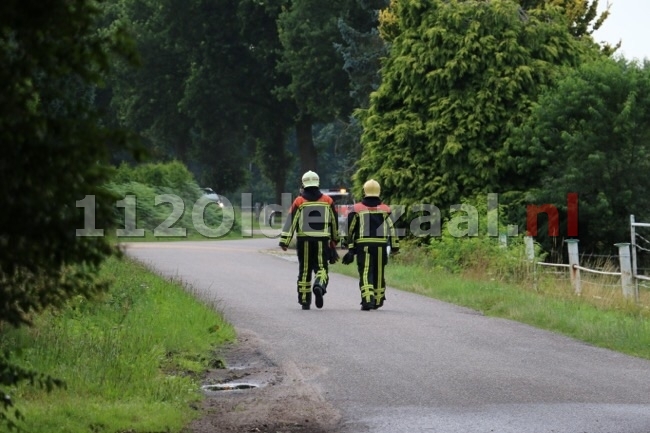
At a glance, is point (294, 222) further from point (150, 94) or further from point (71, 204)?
point (150, 94)

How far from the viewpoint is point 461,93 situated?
102ft

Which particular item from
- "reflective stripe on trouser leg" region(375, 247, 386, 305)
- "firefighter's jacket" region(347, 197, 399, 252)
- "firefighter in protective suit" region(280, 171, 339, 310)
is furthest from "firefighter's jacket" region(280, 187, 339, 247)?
"reflective stripe on trouser leg" region(375, 247, 386, 305)

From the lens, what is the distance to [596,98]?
2778 cm

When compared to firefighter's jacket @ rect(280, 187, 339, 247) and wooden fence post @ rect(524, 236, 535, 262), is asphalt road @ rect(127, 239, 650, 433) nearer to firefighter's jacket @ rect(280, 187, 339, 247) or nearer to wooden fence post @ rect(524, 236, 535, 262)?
firefighter's jacket @ rect(280, 187, 339, 247)

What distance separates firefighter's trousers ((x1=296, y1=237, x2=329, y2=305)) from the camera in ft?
58.2

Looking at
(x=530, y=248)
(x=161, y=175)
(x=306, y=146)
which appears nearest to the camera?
(x=530, y=248)

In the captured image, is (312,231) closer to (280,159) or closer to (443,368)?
(443,368)

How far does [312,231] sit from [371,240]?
0.81 m

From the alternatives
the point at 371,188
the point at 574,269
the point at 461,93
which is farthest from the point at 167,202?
the point at 371,188

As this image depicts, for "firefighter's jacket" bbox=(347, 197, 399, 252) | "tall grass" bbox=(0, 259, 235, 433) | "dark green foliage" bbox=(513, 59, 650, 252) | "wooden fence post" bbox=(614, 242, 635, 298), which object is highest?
"dark green foliage" bbox=(513, 59, 650, 252)

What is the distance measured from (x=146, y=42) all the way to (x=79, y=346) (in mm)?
60197

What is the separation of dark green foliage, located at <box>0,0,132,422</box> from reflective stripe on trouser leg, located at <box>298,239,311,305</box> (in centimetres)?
1185

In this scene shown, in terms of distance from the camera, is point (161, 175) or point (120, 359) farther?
point (161, 175)

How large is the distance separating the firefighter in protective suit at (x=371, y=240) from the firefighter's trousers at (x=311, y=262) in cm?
45
